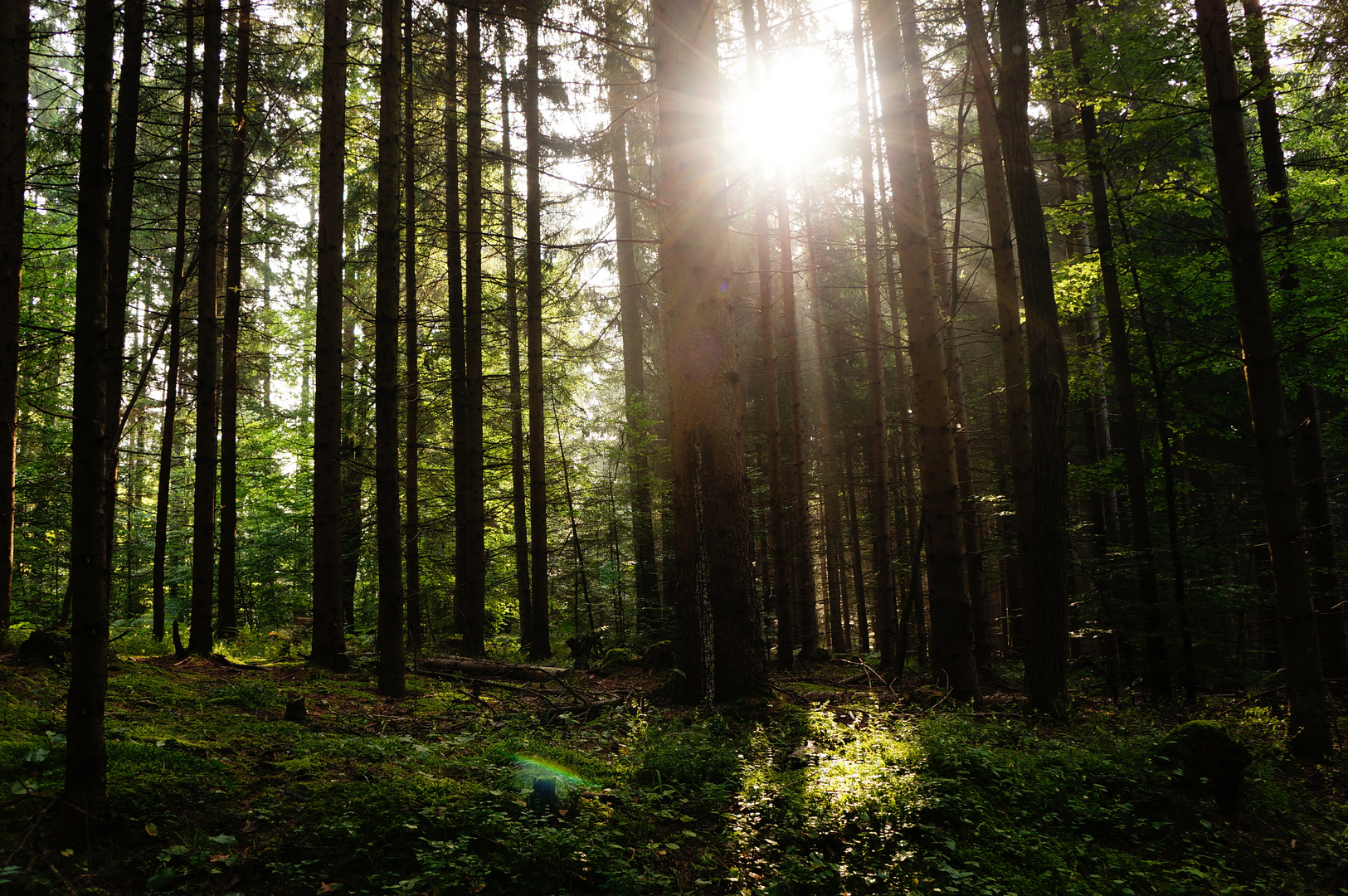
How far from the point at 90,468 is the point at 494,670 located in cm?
763

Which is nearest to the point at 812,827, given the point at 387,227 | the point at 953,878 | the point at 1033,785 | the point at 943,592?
the point at 953,878

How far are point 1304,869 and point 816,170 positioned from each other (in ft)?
57.6

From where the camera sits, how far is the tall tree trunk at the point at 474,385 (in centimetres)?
1270

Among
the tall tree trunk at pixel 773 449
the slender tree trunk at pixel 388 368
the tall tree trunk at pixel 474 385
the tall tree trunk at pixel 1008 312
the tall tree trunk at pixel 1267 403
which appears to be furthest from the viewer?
the tall tree trunk at pixel 474 385

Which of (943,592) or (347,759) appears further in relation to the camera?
(943,592)

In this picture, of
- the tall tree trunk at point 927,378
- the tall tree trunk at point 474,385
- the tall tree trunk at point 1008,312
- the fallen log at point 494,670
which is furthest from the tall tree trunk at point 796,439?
the tall tree trunk at point 474,385

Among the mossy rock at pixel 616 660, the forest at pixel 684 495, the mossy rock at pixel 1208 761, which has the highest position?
the forest at pixel 684 495

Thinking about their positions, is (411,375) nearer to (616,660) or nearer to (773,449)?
(616,660)

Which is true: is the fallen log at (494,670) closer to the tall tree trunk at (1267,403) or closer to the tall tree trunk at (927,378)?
the tall tree trunk at (927,378)

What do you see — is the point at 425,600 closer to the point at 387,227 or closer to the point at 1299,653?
the point at 387,227

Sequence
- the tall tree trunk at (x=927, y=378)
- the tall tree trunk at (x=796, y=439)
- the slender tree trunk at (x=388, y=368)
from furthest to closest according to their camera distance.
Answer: the tall tree trunk at (x=796, y=439) < the tall tree trunk at (x=927, y=378) < the slender tree trunk at (x=388, y=368)

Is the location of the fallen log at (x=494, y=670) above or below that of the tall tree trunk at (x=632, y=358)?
below

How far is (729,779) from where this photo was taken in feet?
16.5

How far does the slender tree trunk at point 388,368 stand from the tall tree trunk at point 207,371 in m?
3.86
